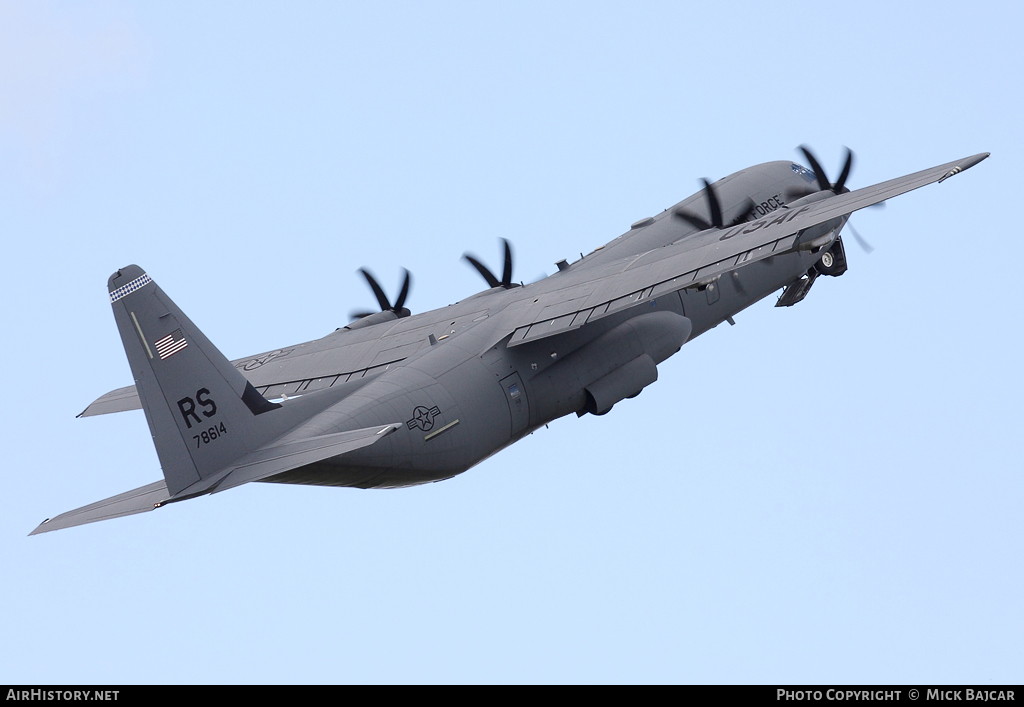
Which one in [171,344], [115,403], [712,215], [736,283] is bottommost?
[736,283]

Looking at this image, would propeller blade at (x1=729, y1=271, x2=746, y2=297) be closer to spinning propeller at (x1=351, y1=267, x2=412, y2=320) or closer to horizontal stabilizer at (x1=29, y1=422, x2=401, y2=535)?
spinning propeller at (x1=351, y1=267, x2=412, y2=320)

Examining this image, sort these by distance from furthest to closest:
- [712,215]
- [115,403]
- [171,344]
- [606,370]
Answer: [712,215]
[115,403]
[606,370]
[171,344]

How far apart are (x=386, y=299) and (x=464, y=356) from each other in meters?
8.71

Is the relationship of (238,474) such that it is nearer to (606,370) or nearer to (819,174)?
(606,370)

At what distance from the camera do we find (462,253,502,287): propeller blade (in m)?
36.3

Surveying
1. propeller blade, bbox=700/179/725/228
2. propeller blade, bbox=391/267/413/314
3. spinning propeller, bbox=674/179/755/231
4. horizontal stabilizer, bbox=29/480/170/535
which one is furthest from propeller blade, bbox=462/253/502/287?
horizontal stabilizer, bbox=29/480/170/535

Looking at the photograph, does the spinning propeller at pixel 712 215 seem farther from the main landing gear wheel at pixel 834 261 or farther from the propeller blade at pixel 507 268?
the propeller blade at pixel 507 268

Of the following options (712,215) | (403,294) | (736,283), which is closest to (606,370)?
(736,283)

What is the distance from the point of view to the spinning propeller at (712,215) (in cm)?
3497

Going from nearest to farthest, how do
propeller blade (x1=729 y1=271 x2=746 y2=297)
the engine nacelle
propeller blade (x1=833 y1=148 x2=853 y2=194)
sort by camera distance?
1. the engine nacelle
2. propeller blade (x1=729 y1=271 x2=746 y2=297)
3. propeller blade (x1=833 y1=148 x2=853 y2=194)

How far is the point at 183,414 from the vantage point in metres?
24.1

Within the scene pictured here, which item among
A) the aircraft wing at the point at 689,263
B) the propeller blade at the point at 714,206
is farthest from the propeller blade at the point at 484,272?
the propeller blade at the point at 714,206

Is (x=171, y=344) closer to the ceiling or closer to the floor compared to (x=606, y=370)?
closer to the ceiling

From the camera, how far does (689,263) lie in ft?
94.3
